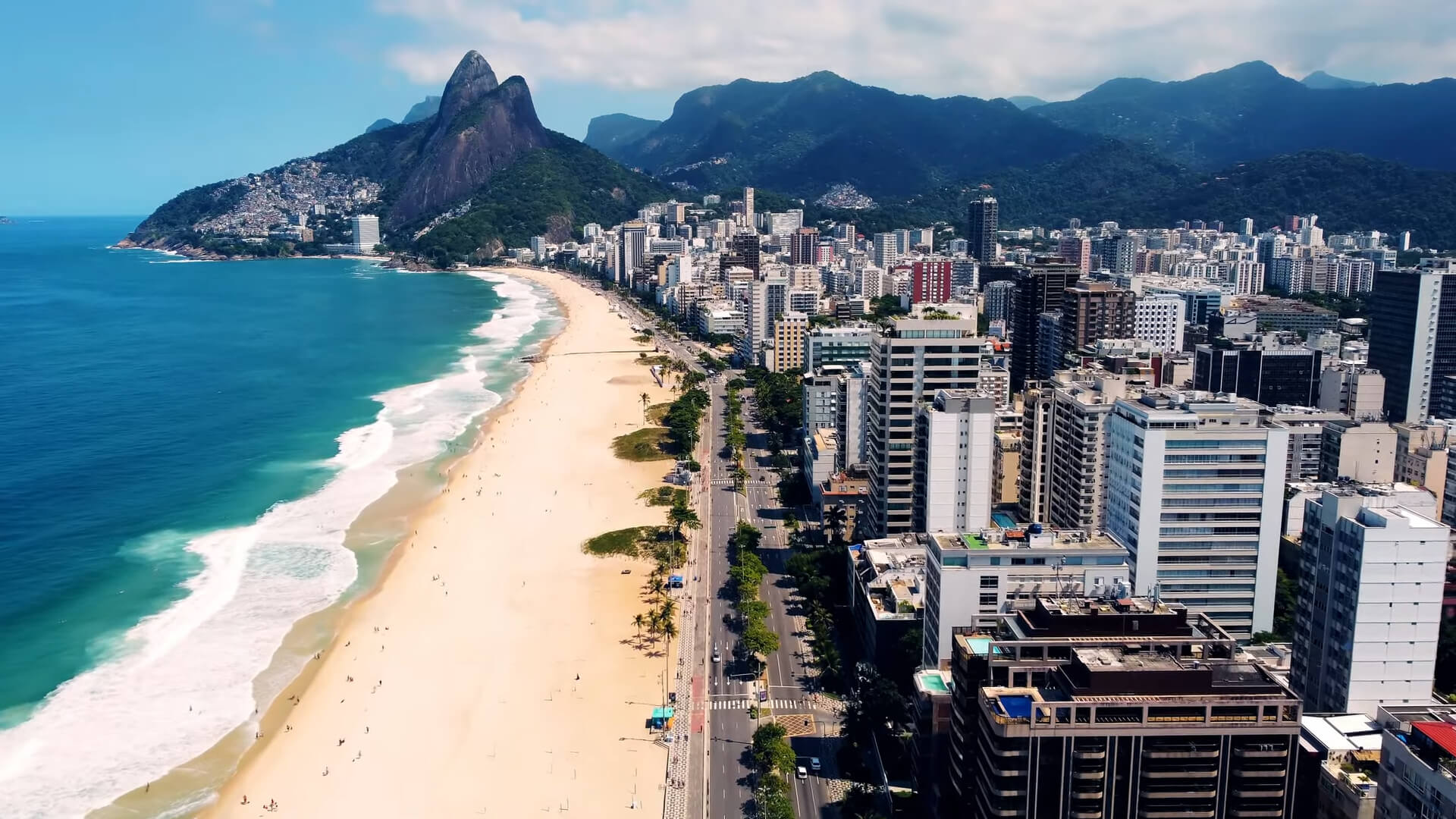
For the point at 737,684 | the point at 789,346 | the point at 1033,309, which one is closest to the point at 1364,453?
the point at 1033,309

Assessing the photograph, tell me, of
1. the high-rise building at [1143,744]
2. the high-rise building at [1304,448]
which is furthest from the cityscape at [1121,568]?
the high-rise building at [1304,448]

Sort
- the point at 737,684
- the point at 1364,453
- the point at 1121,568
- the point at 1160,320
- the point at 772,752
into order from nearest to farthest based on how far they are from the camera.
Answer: the point at 772,752, the point at 1121,568, the point at 737,684, the point at 1364,453, the point at 1160,320

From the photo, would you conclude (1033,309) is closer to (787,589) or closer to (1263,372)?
(1263,372)

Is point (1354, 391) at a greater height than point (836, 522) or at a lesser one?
greater

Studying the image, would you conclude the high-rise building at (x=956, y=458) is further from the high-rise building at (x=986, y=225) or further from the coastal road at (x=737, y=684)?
the high-rise building at (x=986, y=225)

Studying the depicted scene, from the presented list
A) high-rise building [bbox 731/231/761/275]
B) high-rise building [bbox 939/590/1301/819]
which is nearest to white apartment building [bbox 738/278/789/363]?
high-rise building [bbox 731/231/761/275]

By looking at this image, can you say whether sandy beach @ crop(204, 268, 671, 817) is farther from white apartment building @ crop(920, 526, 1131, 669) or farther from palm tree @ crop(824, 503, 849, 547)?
white apartment building @ crop(920, 526, 1131, 669)
